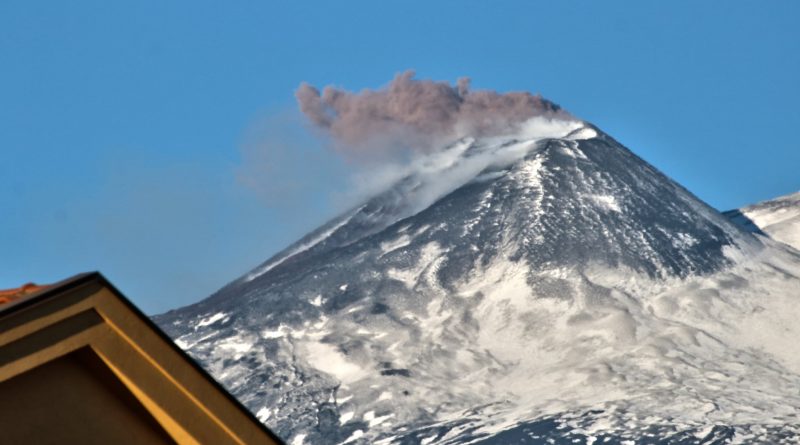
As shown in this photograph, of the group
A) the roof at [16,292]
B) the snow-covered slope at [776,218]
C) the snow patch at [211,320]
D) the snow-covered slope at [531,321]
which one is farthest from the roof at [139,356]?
the snow-covered slope at [776,218]

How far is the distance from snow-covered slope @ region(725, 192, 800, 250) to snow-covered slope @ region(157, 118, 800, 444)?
6.68m

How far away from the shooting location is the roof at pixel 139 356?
18.7 feet

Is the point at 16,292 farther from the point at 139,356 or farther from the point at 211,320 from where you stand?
the point at 211,320

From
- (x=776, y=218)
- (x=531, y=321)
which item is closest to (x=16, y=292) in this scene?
(x=531, y=321)

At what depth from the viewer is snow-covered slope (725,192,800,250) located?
136125 mm

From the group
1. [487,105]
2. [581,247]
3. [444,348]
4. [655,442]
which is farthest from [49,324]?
[487,105]

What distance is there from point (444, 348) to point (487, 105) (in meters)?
44.3

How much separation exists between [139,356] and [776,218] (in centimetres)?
13984

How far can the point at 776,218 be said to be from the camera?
141875mm

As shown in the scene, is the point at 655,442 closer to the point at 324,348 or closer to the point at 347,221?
the point at 324,348

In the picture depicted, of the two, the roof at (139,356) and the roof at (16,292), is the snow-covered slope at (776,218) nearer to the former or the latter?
the roof at (16,292)

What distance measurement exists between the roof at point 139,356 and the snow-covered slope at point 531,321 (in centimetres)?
9274

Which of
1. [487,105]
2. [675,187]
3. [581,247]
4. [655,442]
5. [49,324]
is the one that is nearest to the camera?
[49,324]

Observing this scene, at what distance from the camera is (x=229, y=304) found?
129m
